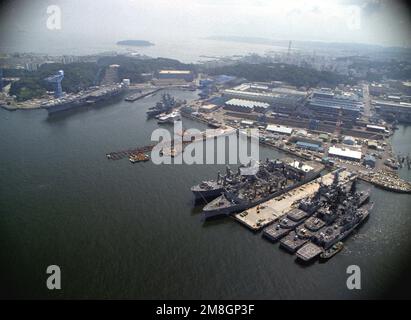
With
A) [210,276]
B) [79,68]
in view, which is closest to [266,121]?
[210,276]

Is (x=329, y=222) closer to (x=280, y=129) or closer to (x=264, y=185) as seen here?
(x=264, y=185)

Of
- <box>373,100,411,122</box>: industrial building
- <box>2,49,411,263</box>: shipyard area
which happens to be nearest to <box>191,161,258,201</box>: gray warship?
<box>2,49,411,263</box>: shipyard area

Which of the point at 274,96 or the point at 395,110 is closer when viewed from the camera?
the point at 395,110

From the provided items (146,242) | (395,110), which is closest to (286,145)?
(146,242)

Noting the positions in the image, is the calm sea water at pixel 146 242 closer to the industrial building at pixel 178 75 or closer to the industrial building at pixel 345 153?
the industrial building at pixel 345 153

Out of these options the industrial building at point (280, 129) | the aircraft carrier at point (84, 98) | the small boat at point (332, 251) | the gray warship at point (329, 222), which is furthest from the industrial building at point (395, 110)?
the aircraft carrier at point (84, 98)

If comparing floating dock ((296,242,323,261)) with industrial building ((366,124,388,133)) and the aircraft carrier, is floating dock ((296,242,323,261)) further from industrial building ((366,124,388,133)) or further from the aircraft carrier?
the aircraft carrier
